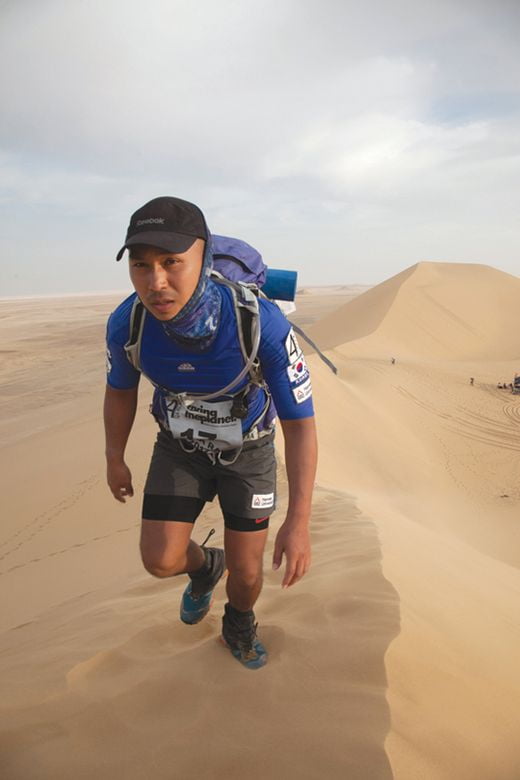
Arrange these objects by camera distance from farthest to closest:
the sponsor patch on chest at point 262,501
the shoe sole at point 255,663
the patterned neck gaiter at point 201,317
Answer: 1. the sponsor patch on chest at point 262,501
2. the shoe sole at point 255,663
3. the patterned neck gaiter at point 201,317

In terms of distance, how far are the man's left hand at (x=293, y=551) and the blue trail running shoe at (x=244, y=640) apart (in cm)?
39

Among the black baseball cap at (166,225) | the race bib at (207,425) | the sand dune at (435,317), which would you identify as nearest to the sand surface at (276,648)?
the race bib at (207,425)

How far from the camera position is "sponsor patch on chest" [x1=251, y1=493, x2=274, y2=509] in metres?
2.30

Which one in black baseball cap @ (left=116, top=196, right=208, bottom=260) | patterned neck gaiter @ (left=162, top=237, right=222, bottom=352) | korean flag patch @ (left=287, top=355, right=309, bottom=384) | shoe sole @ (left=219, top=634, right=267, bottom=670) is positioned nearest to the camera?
black baseball cap @ (left=116, top=196, right=208, bottom=260)

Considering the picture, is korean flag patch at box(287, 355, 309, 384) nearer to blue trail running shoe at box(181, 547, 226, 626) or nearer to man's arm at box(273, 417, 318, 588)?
man's arm at box(273, 417, 318, 588)

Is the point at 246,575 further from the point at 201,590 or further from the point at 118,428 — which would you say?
the point at 118,428

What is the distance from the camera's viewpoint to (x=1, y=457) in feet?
27.6

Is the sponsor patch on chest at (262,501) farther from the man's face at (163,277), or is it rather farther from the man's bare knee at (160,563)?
the man's face at (163,277)

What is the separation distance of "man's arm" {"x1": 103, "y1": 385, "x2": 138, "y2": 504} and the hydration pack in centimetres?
27

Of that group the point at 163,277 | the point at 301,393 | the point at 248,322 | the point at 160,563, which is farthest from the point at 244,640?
the point at 163,277

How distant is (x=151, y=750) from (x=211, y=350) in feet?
5.03

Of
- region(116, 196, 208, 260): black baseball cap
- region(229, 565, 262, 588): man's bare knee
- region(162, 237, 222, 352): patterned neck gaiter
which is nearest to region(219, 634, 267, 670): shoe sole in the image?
region(229, 565, 262, 588): man's bare knee

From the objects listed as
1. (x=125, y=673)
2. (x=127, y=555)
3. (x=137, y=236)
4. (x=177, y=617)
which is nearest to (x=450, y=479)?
(x=127, y=555)

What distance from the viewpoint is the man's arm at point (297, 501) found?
2.06 m
